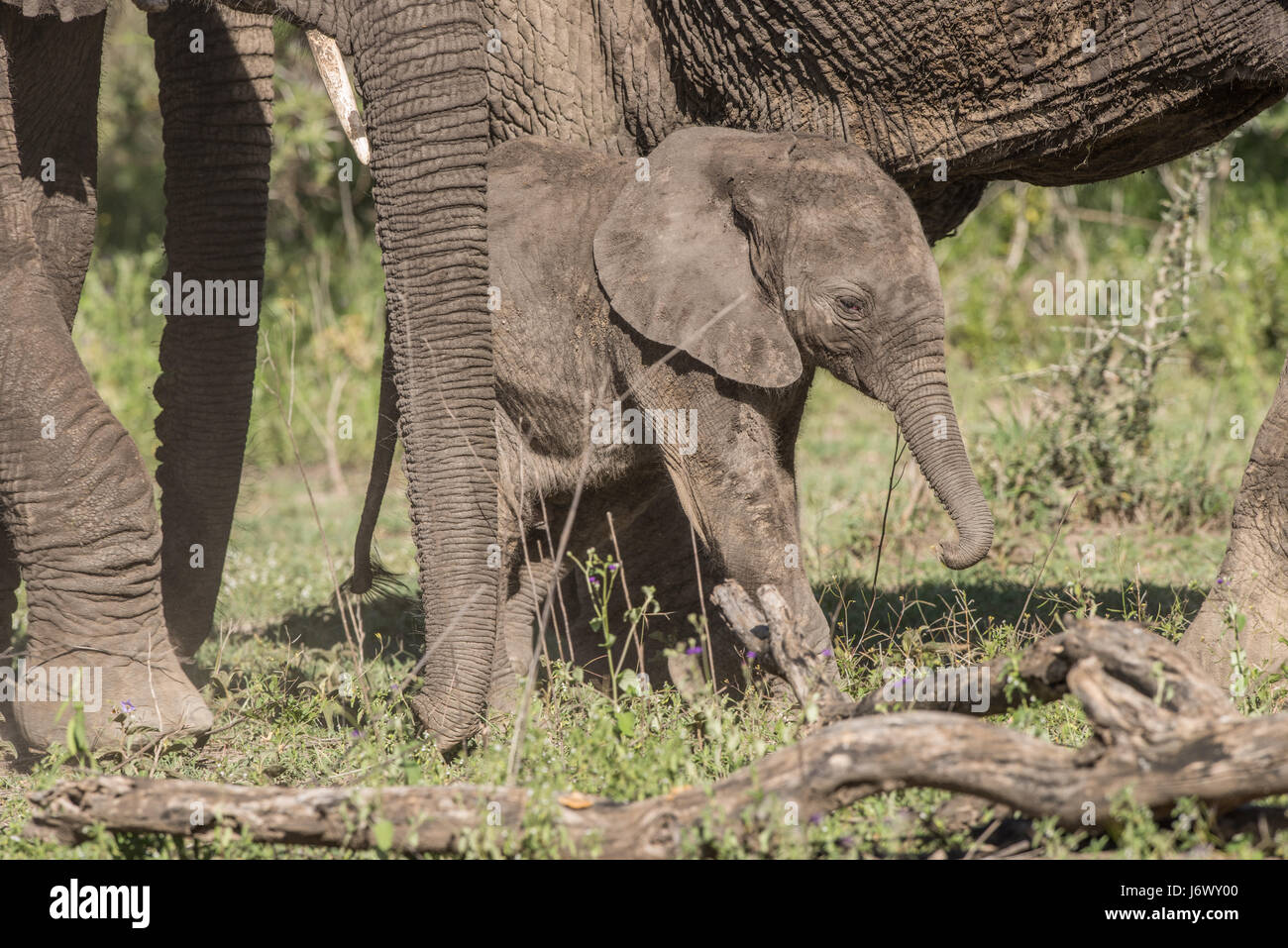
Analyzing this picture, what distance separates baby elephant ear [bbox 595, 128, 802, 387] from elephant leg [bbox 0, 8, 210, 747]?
158cm

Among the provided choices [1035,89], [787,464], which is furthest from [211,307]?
[1035,89]

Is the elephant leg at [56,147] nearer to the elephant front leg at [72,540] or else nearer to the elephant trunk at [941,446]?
the elephant front leg at [72,540]

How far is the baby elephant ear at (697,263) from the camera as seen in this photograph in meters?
4.56

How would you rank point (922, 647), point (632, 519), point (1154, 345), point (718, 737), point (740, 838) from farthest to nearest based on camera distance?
point (1154, 345) < point (632, 519) < point (922, 647) < point (718, 737) < point (740, 838)

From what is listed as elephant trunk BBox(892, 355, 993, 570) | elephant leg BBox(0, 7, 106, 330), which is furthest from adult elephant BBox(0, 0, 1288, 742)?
elephant trunk BBox(892, 355, 993, 570)

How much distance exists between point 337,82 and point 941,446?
226 centimetres

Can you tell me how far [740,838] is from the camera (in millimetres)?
3195

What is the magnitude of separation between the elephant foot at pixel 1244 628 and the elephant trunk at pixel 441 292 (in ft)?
6.88

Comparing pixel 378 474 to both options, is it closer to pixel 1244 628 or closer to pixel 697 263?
pixel 697 263

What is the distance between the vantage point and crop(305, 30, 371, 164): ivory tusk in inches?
198

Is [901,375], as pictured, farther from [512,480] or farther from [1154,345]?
[1154,345]

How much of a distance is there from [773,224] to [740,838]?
2.01 metres
